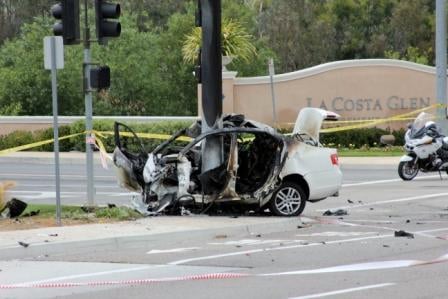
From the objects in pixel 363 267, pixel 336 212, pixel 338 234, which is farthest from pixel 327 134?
pixel 363 267

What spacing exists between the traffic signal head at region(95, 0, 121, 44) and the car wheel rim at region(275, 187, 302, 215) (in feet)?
12.5

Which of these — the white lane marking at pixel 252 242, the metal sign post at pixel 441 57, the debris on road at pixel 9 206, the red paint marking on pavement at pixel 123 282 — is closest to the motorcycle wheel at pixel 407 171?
the metal sign post at pixel 441 57

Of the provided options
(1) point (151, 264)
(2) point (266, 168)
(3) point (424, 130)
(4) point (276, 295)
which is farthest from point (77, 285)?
(3) point (424, 130)

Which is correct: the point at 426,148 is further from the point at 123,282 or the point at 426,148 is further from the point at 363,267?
the point at 123,282

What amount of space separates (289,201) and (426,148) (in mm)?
7058

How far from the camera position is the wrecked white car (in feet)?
47.7

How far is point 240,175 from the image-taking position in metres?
14.9

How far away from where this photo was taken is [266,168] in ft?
48.7

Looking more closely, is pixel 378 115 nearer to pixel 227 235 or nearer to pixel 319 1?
pixel 227 235

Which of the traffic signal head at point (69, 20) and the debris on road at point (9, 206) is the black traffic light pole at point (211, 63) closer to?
the traffic signal head at point (69, 20)

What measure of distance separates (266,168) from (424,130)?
750 centimetres

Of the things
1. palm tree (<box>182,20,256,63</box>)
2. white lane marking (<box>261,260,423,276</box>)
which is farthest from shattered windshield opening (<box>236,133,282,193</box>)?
palm tree (<box>182,20,256,63</box>)

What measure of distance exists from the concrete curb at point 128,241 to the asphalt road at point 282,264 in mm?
51

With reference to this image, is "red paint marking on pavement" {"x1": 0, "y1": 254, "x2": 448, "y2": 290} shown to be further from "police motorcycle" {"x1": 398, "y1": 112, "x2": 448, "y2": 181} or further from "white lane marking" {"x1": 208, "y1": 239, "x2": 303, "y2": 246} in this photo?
"police motorcycle" {"x1": 398, "y1": 112, "x2": 448, "y2": 181}
